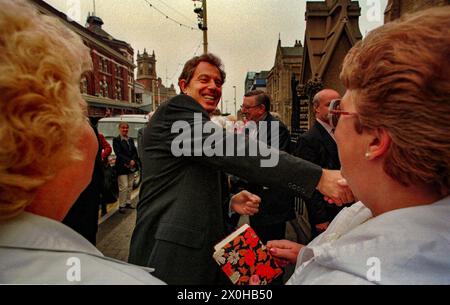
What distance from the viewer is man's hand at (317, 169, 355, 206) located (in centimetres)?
146

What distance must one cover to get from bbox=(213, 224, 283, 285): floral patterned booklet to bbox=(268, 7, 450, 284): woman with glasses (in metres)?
0.42

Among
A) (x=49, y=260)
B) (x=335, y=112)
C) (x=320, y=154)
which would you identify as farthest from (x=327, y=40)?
(x=49, y=260)

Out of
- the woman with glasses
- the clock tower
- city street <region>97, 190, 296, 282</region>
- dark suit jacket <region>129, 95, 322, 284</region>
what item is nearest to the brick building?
the clock tower

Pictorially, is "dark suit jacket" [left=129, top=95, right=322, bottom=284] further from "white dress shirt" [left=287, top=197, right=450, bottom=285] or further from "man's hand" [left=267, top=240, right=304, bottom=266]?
"white dress shirt" [left=287, top=197, right=450, bottom=285]

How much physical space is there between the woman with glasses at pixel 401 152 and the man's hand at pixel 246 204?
0.95 meters

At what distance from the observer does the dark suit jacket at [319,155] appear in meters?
2.98

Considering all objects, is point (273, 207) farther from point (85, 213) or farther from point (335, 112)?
point (335, 112)

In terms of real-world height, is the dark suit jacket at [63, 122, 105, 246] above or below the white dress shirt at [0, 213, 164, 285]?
below

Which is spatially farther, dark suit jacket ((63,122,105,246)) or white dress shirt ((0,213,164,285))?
dark suit jacket ((63,122,105,246))

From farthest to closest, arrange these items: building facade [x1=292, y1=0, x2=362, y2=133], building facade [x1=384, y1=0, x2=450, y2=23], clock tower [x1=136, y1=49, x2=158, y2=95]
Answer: clock tower [x1=136, y1=49, x2=158, y2=95] < building facade [x1=292, y1=0, x2=362, y2=133] < building facade [x1=384, y1=0, x2=450, y2=23]

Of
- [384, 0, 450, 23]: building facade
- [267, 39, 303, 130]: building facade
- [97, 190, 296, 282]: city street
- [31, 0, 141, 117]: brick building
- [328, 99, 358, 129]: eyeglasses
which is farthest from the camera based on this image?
[267, 39, 303, 130]: building facade
